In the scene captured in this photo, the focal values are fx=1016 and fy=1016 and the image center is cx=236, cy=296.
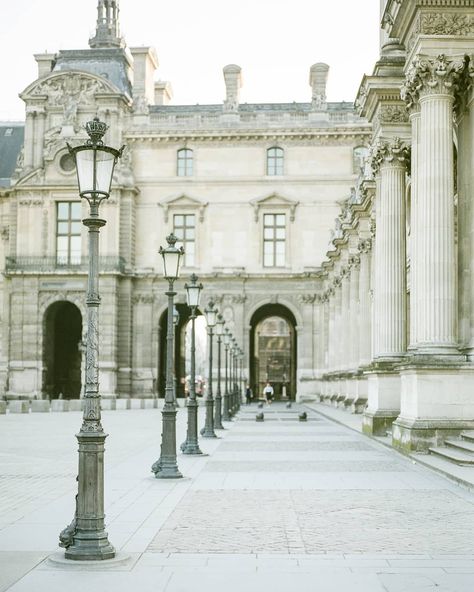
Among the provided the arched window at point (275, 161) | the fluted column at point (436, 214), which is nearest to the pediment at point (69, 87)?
the arched window at point (275, 161)

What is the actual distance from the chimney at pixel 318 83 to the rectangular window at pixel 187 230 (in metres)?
11.1

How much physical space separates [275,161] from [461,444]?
50017 mm

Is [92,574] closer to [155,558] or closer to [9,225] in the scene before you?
[155,558]

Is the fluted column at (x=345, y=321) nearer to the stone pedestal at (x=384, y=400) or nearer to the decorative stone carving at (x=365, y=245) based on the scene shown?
the decorative stone carving at (x=365, y=245)

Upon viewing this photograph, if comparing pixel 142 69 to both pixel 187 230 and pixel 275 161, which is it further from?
pixel 187 230

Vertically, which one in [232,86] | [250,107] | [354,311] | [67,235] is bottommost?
[354,311]

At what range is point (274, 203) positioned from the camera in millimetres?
66500

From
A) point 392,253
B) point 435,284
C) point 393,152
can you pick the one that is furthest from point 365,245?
point 435,284

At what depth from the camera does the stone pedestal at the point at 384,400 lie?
83.7 ft

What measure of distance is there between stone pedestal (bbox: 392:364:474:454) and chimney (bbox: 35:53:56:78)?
2193 inches

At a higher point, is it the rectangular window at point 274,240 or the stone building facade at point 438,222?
the rectangular window at point 274,240


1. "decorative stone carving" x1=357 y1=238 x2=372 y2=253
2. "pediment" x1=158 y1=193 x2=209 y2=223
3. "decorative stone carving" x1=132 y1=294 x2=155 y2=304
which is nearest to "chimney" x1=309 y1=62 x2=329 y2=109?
"pediment" x1=158 y1=193 x2=209 y2=223

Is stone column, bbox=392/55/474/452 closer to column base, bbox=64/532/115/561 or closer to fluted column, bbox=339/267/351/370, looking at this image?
column base, bbox=64/532/115/561

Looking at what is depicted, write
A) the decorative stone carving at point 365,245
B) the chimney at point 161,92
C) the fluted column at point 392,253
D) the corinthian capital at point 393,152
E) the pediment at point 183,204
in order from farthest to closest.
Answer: the chimney at point 161,92
the pediment at point 183,204
the decorative stone carving at point 365,245
the fluted column at point 392,253
the corinthian capital at point 393,152
